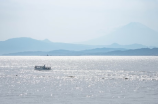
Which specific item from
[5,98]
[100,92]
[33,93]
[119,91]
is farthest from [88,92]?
[5,98]

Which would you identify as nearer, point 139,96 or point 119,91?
point 139,96

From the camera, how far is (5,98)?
67438 millimetres

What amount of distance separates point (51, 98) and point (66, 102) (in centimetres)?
585

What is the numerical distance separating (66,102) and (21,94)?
593 inches

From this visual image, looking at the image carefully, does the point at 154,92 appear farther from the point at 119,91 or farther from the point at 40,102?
the point at 40,102

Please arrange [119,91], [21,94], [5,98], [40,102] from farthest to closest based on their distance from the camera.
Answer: [119,91], [21,94], [5,98], [40,102]

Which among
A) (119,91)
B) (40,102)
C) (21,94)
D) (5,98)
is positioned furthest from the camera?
(119,91)

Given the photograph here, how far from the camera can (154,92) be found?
7644 centimetres

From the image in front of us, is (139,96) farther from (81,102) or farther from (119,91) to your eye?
(81,102)

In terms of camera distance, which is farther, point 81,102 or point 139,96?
point 139,96

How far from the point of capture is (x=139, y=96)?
7069 centimetres

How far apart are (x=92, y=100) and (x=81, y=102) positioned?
3.13m

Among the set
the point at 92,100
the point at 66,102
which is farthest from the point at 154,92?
the point at 66,102

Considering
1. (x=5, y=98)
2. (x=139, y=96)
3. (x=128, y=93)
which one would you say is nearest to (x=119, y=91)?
(x=128, y=93)
